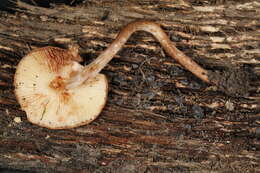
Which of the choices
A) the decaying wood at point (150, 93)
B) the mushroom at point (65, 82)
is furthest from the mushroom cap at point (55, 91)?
the decaying wood at point (150, 93)

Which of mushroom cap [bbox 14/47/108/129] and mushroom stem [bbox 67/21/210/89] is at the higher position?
mushroom stem [bbox 67/21/210/89]

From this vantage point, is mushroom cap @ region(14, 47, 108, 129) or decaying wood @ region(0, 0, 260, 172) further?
decaying wood @ region(0, 0, 260, 172)

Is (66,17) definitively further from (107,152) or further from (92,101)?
(107,152)

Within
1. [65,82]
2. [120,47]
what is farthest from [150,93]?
[65,82]

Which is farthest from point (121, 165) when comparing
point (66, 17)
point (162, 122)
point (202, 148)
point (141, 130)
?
point (66, 17)

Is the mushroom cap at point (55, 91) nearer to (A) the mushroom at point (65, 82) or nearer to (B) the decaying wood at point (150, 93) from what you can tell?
(A) the mushroom at point (65, 82)

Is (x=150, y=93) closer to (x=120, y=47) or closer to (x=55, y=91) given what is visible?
(x=120, y=47)

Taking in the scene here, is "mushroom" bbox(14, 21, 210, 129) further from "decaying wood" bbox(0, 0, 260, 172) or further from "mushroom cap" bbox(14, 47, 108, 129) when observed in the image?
"decaying wood" bbox(0, 0, 260, 172)

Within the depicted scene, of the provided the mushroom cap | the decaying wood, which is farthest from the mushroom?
the decaying wood
